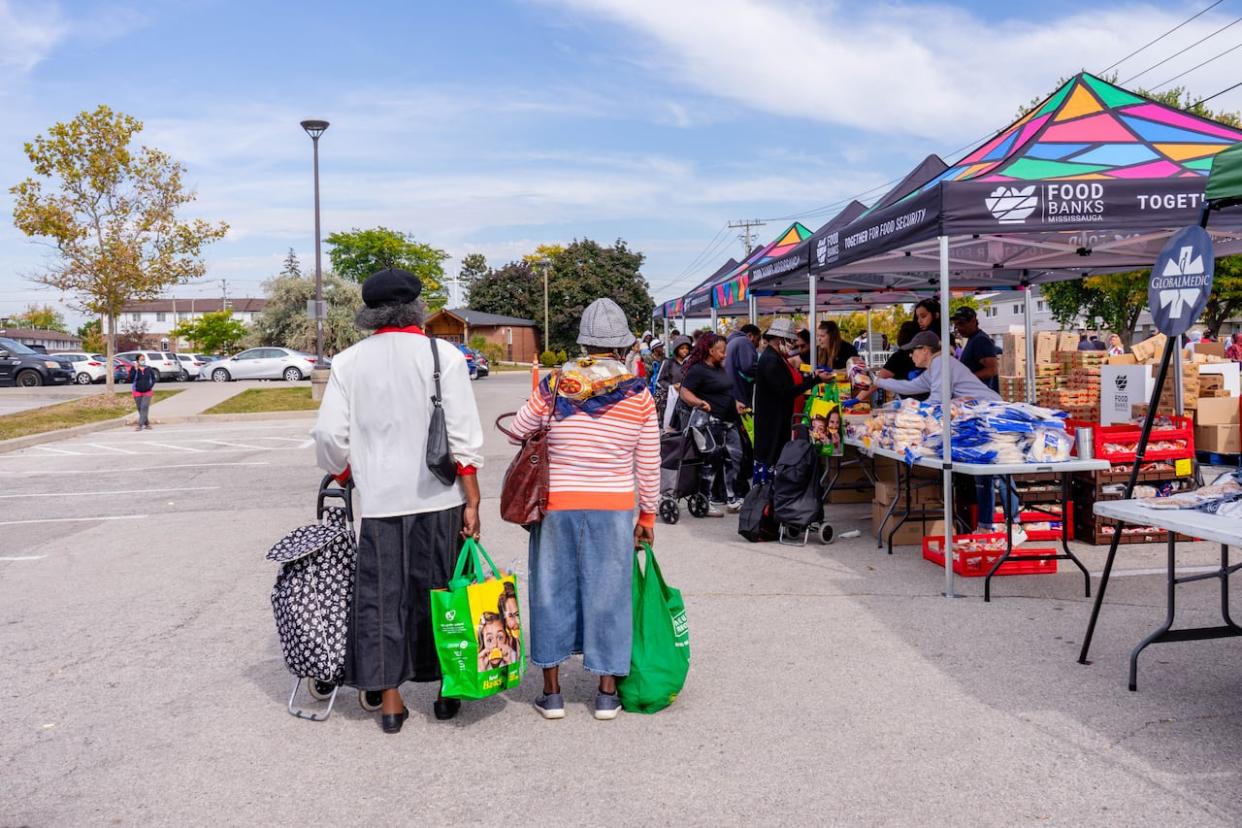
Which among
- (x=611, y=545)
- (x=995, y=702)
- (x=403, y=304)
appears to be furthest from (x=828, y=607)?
(x=403, y=304)

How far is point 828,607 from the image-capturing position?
651 centimetres

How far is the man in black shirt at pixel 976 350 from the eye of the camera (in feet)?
32.1

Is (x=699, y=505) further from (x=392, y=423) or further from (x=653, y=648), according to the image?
(x=392, y=423)

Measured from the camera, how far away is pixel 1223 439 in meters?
10.0

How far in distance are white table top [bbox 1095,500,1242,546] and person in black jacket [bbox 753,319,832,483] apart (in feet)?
15.1

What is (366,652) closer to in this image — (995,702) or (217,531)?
(995,702)

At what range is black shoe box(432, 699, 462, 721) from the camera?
183 inches

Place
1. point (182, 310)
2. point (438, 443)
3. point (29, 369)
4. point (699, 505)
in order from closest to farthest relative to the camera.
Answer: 1. point (438, 443)
2. point (699, 505)
3. point (29, 369)
4. point (182, 310)

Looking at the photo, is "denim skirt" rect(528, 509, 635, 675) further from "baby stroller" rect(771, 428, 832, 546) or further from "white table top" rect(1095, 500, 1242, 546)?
"baby stroller" rect(771, 428, 832, 546)

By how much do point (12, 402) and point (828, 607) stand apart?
31.5m

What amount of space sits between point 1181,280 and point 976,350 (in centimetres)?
492

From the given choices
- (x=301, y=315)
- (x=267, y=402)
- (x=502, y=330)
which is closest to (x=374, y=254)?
(x=502, y=330)

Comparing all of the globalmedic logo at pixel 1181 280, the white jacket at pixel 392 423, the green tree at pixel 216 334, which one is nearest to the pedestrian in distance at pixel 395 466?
the white jacket at pixel 392 423

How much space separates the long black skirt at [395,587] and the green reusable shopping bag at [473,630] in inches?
3.8
